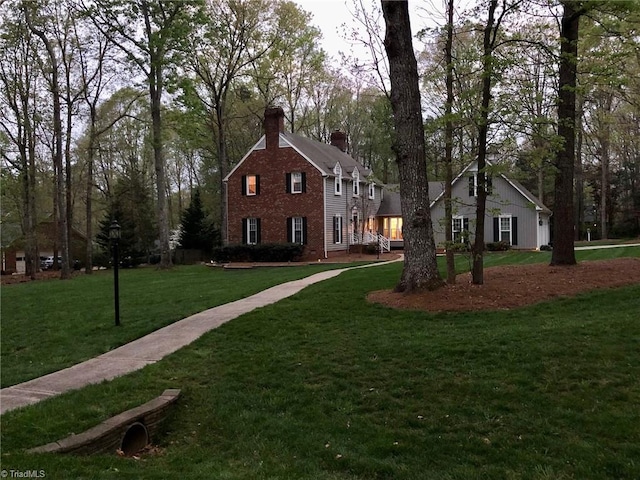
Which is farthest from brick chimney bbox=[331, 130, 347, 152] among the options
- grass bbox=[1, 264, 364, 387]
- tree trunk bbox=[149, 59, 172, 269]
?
grass bbox=[1, 264, 364, 387]

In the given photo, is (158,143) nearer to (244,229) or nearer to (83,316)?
(244,229)

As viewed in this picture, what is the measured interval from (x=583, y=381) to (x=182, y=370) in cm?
468

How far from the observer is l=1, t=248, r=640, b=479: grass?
3998 millimetres

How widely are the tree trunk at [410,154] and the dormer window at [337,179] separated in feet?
56.5

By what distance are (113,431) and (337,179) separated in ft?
76.4

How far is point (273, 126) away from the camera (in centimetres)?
2652

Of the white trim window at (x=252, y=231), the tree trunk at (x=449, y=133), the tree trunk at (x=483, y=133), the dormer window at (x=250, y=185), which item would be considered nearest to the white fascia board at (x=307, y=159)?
the dormer window at (x=250, y=185)

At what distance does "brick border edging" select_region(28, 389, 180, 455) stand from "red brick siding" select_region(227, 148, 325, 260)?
20.5m

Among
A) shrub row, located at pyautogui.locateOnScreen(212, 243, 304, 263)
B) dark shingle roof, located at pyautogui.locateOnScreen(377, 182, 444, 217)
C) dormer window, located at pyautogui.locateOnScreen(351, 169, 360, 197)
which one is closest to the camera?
shrub row, located at pyautogui.locateOnScreen(212, 243, 304, 263)

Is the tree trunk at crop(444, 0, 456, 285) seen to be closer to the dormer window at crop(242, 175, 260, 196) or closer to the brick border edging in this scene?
the brick border edging

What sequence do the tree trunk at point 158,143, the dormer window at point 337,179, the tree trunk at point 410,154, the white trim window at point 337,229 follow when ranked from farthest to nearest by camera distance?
the dormer window at point 337,179 < the white trim window at point 337,229 < the tree trunk at point 158,143 < the tree trunk at point 410,154

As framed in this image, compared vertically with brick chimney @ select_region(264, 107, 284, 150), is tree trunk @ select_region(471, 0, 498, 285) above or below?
below

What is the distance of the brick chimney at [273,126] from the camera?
86.8 feet

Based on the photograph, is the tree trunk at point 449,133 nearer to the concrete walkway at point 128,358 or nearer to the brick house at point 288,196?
the concrete walkway at point 128,358
